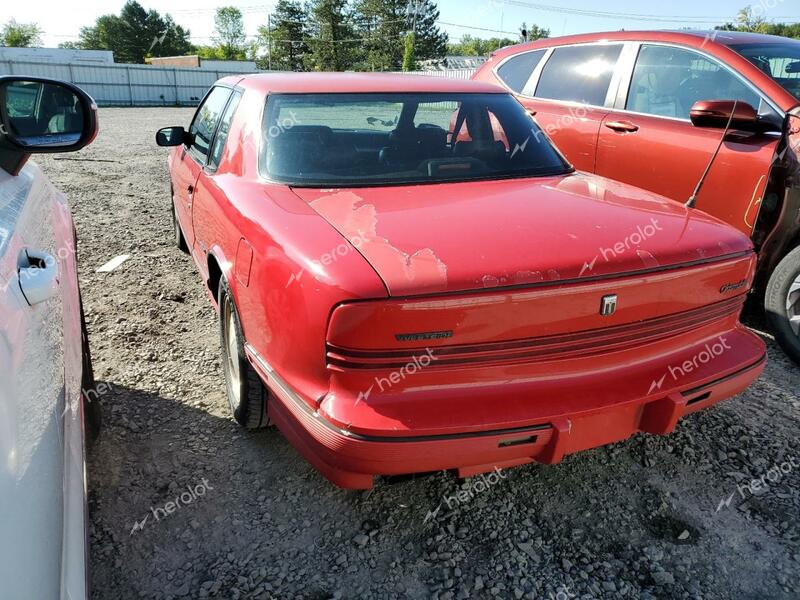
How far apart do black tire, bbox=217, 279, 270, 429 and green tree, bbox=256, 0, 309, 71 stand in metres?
73.3

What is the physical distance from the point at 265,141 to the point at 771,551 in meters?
2.73

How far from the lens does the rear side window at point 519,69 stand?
18.0ft

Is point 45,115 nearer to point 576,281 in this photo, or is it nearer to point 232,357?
point 232,357

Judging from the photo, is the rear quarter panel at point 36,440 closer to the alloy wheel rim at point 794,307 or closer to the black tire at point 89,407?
the black tire at point 89,407

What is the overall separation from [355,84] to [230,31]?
111549mm

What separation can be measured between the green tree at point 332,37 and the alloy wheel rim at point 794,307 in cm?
6668

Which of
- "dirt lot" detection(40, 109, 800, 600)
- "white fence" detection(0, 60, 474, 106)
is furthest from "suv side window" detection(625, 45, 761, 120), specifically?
"white fence" detection(0, 60, 474, 106)

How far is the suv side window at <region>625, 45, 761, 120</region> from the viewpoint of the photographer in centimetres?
399

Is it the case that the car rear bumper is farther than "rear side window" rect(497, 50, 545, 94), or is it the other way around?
"rear side window" rect(497, 50, 545, 94)

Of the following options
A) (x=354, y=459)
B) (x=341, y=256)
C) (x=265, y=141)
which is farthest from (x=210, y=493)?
(x=265, y=141)

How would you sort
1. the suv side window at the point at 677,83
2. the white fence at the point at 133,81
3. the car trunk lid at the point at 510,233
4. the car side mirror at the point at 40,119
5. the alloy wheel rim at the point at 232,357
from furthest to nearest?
the white fence at the point at 133,81, the suv side window at the point at 677,83, the alloy wheel rim at the point at 232,357, the car trunk lid at the point at 510,233, the car side mirror at the point at 40,119

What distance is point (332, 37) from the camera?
66.0 metres

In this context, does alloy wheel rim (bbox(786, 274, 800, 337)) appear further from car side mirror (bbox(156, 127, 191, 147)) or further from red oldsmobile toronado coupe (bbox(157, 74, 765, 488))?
car side mirror (bbox(156, 127, 191, 147))

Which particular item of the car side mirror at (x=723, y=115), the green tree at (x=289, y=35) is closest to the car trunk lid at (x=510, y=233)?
the car side mirror at (x=723, y=115)
